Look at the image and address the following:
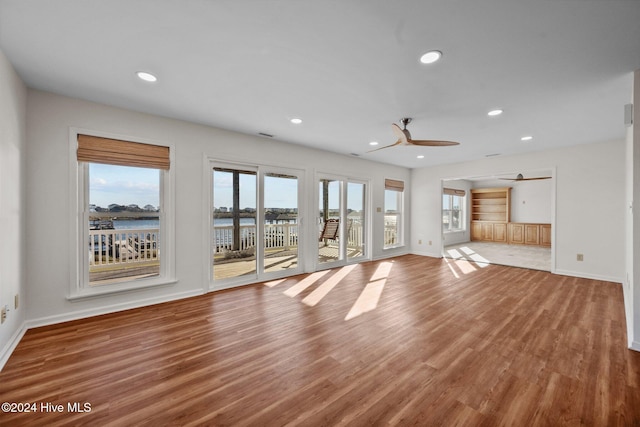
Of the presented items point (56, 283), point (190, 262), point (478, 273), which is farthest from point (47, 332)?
point (478, 273)

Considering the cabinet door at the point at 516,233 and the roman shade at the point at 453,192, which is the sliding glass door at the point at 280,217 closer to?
the roman shade at the point at 453,192

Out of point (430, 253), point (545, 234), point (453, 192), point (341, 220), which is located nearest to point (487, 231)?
point (545, 234)

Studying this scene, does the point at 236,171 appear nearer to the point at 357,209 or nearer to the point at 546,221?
the point at 357,209

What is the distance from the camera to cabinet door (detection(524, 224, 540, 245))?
835 centimetres

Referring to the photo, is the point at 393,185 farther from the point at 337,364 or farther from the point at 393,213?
the point at 337,364

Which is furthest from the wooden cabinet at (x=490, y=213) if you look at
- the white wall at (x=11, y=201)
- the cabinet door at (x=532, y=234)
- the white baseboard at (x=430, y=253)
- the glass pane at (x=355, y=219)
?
the white wall at (x=11, y=201)

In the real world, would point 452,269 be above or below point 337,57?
below

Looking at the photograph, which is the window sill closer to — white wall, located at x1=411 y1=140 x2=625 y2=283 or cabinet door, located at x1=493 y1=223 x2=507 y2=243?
white wall, located at x1=411 y1=140 x2=625 y2=283

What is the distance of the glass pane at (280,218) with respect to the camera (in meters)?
4.48

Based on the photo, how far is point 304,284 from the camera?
164 inches

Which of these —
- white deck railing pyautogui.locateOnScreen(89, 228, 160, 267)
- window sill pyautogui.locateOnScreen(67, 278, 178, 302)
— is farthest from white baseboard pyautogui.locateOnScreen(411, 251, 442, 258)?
white deck railing pyautogui.locateOnScreen(89, 228, 160, 267)

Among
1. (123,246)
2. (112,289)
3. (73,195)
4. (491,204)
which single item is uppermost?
(491,204)

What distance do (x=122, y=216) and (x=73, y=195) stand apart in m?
0.50

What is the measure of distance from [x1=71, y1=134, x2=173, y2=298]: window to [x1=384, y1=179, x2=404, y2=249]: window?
484 cm
